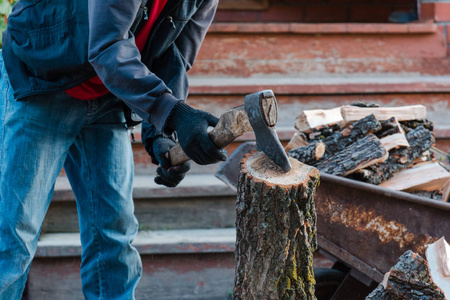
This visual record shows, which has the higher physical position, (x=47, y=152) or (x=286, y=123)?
(x=47, y=152)

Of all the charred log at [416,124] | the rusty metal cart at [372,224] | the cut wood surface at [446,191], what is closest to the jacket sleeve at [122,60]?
the rusty metal cart at [372,224]

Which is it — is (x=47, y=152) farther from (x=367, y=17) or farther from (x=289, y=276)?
(x=367, y=17)

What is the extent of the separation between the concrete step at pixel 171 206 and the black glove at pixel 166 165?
3.59ft

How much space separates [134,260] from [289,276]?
749 mm

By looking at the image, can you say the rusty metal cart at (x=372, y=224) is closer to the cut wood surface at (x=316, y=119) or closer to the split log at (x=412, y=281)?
the split log at (x=412, y=281)

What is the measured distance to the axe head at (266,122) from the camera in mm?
1471

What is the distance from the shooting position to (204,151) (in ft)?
5.16

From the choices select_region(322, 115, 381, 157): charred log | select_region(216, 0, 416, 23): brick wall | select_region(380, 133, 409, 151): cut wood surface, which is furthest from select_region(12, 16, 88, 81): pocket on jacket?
select_region(216, 0, 416, 23): brick wall

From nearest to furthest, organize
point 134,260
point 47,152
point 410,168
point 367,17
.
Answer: point 47,152, point 134,260, point 410,168, point 367,17

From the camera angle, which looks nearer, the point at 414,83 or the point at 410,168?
the point at 410,168

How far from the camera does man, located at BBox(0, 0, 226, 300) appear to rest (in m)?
1.56

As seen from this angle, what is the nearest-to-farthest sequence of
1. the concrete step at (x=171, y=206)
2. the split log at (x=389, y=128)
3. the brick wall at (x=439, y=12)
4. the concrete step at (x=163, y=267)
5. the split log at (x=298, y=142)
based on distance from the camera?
the split log at (x=389, y=128) → the split log at (x=298, y=142) → the concrete step at (x=163, y=267) → the concrete step at (x=171, y=206) → the brick wall at (x=439, y=12)

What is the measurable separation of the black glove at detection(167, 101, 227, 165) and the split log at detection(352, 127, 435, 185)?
91 cm

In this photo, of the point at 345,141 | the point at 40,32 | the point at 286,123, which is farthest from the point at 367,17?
the point at 40,32
